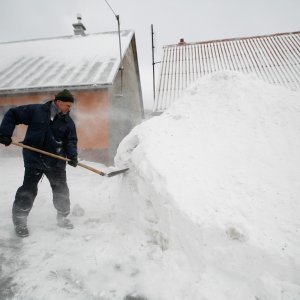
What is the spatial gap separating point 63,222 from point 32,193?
52 centimetres

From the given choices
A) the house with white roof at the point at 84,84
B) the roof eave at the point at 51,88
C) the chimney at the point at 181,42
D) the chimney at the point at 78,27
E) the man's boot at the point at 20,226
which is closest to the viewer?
the man's boot at the point at 20,226

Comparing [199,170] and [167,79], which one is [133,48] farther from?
[199,170]

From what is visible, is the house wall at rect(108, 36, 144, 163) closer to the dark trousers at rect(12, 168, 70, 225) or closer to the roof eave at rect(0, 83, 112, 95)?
the roof eave at rect(0, 83, 112, 95)

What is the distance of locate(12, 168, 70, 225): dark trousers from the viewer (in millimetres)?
3070

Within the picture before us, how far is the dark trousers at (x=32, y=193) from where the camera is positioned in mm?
3070

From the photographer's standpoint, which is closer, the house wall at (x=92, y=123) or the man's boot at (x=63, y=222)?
the man's boot at (x=63, y=222)

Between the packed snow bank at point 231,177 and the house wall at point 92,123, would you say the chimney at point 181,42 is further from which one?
the packed snow bank at point 231,177

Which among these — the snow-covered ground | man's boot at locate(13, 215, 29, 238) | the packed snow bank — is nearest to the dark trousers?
man's boot at locate(13, 215, 29, 238)

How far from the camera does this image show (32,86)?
313 inches

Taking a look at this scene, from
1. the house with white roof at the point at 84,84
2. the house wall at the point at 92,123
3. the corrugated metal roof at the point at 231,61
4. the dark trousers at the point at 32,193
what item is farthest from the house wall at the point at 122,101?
the dark trousers at the point at 32,193

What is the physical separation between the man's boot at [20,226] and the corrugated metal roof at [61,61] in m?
5.15

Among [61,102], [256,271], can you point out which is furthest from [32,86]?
[256,271]

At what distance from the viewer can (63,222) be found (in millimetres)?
3273

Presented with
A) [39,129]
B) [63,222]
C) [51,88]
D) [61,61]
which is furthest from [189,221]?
[61,61]
